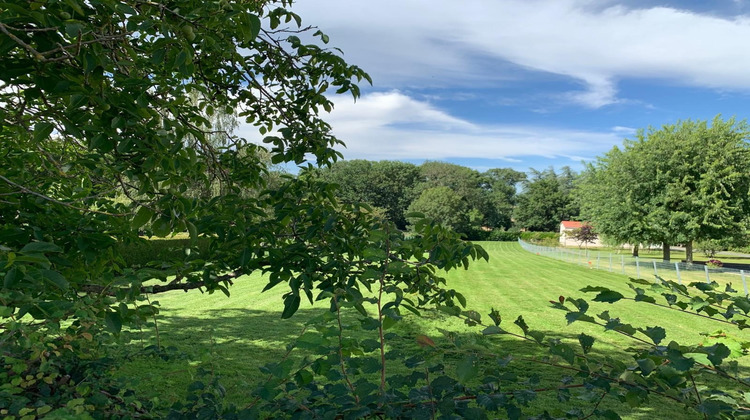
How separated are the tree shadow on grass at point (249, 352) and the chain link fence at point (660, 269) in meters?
9.71

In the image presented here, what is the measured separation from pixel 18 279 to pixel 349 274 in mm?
1585

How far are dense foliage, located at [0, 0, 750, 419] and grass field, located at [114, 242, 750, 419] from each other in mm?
644

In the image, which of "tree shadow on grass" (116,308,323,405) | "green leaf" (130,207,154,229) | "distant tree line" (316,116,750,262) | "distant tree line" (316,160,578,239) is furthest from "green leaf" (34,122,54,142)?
"distant tree line" (316,160,578,239)

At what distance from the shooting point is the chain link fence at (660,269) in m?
16.7

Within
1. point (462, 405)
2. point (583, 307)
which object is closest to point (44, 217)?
point (462, 405)

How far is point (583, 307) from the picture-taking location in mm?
1666

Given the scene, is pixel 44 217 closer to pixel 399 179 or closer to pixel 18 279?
pixel 18 279

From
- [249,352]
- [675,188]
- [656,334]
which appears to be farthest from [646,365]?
[675,188]

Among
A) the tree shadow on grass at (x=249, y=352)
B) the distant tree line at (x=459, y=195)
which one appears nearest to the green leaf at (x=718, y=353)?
the tree shadow on grass at (x=249, y=352)

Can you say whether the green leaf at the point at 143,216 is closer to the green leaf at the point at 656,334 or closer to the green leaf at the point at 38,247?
the green leaf at the point at 38,247

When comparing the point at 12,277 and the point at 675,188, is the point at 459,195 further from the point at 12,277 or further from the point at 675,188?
the point at 12,277

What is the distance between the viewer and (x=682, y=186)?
25.9 m

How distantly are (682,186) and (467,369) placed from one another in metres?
30.1

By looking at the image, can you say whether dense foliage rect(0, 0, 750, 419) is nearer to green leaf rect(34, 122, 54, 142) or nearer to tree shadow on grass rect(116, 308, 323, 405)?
green leaf rect(34, 122, 54, 142)
